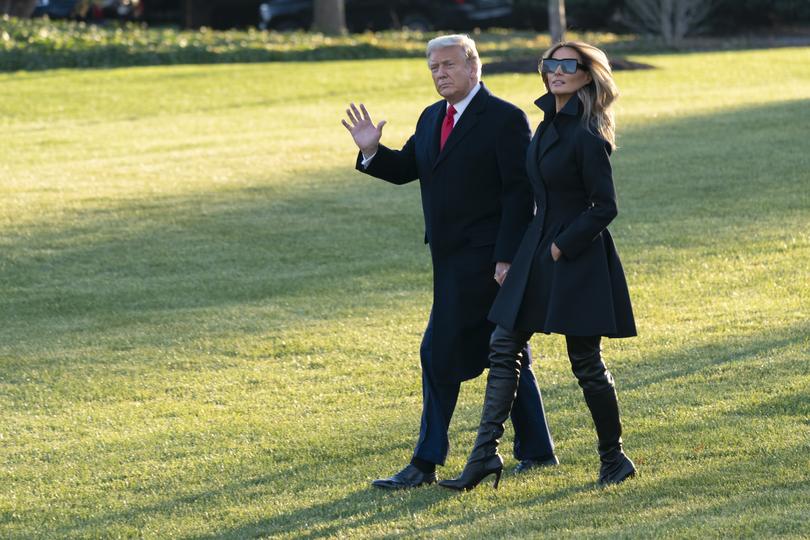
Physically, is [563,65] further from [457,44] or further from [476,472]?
[476,472]

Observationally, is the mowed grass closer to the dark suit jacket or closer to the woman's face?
the dark suit jacket

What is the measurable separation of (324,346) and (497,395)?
335 centimetres

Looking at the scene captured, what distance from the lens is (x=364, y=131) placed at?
19.6ft

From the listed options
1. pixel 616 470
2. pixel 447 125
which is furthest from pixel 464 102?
pixel 616 470

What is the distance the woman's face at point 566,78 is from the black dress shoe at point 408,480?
67.0 inches

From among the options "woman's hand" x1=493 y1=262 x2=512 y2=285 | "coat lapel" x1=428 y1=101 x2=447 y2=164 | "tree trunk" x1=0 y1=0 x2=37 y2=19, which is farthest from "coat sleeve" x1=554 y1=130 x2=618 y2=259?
"tree trunk" x1=0 y1=0 x2=37 y2=19

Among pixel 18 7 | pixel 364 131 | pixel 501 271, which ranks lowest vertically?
pixel 501 271

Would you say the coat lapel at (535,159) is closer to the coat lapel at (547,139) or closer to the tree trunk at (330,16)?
the coat lapel at (547,139)

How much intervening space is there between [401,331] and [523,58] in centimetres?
2043

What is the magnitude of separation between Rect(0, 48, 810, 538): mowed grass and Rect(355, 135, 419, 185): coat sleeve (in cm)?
133

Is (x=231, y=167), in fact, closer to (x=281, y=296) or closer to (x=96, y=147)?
Answer: (x=96, y=147)

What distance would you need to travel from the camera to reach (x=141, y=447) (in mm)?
6793

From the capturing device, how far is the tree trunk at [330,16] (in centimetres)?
3403

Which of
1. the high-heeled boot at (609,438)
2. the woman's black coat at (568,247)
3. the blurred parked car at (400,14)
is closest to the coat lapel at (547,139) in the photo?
the woman's black coat at (568,247)
